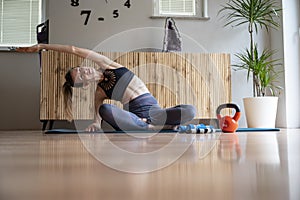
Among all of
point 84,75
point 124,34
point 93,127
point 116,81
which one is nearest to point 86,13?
point 124,34

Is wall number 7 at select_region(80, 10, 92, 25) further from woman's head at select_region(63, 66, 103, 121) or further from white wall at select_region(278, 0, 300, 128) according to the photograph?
white wall at select_region(278, 0, 300, 128)

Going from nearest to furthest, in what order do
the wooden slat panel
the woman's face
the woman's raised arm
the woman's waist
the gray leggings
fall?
the gray leggings → the woman's waist → the woman's face → the woman's raised arm → the wooden slat panel

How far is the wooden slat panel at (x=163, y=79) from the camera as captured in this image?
11.8 ft

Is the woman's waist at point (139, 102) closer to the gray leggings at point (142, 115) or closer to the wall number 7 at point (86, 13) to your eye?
the gray leggings at point (142, 115)

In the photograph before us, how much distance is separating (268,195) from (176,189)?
0.22 feet

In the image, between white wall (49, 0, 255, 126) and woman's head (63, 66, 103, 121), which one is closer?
woman's head (63, 66, 103, 121)

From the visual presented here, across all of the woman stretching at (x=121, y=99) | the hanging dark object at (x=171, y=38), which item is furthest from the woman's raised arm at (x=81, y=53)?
the hanging dark object at (x=171, y=38)

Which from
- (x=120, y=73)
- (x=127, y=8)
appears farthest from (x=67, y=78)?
(x=127, y=8)

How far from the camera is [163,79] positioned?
3715 millimetres

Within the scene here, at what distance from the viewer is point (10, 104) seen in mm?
4059

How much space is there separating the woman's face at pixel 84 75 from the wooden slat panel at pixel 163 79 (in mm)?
167

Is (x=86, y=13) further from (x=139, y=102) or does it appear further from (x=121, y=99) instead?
(x=139, y=102)

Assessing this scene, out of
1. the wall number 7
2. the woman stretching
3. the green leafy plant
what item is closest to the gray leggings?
the woman stretching

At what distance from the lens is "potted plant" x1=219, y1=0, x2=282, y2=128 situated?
12.0 feet
